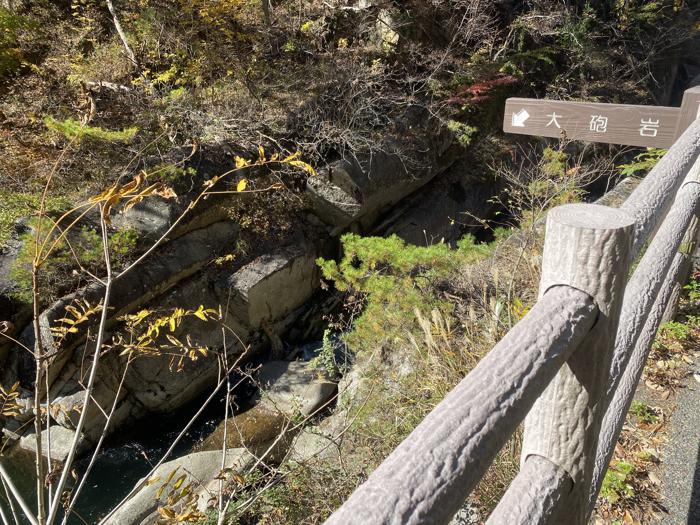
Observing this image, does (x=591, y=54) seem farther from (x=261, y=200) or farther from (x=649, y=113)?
(x=649, y=113)

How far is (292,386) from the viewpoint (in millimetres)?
5645

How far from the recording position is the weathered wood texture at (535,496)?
0.83 meters

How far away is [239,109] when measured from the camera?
6469 mm

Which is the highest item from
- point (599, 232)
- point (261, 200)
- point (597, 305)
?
point (599, 232)

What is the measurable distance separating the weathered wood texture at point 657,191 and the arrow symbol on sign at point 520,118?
3.65ft

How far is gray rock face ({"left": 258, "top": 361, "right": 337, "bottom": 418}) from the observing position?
5293mm

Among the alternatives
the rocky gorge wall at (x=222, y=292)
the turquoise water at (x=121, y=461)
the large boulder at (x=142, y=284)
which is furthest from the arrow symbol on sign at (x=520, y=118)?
the turquoise water at (x=121, y=461)

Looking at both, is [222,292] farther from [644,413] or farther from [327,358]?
[644,413]

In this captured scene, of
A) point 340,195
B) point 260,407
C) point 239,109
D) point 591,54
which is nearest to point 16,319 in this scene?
point 260,407

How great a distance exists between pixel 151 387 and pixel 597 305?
221 inches

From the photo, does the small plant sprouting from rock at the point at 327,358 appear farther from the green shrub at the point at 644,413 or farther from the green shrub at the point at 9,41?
the green shrub at the point at 9,41

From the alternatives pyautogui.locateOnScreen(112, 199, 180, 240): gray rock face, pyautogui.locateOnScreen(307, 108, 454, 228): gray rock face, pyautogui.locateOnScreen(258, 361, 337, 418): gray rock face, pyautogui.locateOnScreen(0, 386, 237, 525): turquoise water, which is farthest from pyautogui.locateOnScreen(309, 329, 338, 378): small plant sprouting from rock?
pyautogui.locateOnScreen(112, 199, 180, 240): gray rock face

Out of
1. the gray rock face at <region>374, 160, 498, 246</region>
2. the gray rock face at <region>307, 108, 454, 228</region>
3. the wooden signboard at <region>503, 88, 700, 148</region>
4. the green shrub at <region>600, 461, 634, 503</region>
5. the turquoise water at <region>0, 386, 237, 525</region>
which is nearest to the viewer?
the green shrub at <region>600, 461, 634, 503</region>

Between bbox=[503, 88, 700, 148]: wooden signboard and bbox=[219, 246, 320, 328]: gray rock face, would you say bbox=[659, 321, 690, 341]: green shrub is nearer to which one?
bbox=[503, 88, 700, 148]: wooden signboard
